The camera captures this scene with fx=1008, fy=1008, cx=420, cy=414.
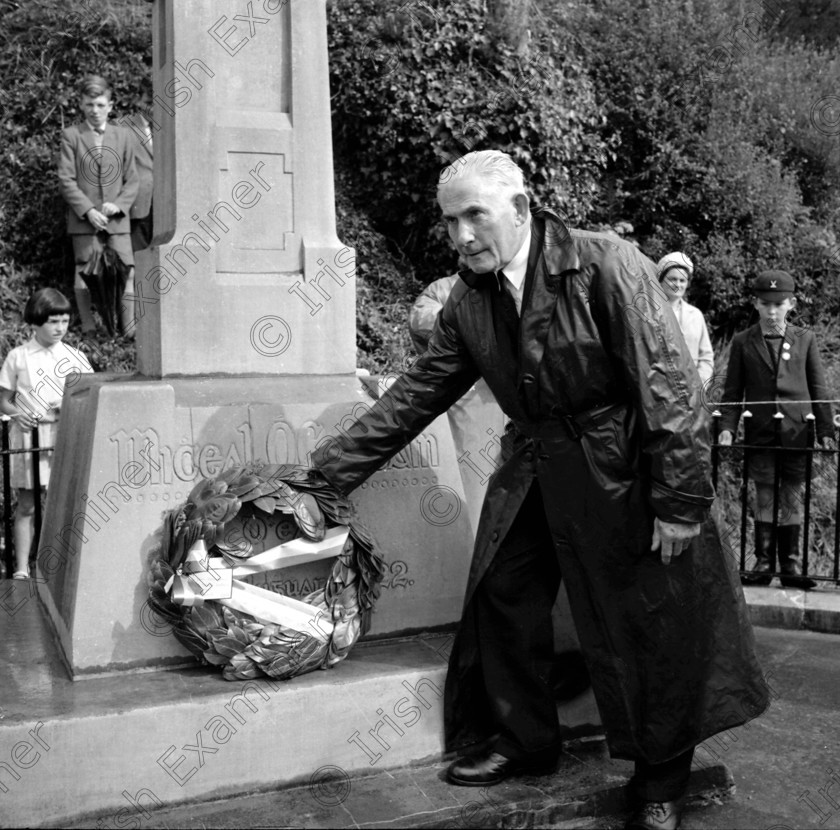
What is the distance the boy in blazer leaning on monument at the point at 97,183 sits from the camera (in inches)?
373

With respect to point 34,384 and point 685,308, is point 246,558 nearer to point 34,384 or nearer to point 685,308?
point 34,384

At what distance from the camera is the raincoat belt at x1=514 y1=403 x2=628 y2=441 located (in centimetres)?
322

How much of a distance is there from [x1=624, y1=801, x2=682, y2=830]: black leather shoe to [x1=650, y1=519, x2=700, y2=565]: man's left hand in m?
0.81

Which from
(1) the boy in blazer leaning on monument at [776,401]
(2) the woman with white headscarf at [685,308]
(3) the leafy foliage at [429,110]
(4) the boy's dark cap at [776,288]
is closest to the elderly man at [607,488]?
(1) the boy in blazer leaning on monument at [776,401]

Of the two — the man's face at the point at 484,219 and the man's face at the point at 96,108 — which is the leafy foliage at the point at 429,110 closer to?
the man's face at the point at 96,108

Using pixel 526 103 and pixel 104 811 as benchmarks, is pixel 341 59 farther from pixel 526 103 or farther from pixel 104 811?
pixel 104 811

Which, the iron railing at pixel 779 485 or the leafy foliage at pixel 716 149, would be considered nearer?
the iron railing at pixel 779 485

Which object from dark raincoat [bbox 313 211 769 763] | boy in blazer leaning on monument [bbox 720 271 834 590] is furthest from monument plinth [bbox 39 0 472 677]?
boy in blazer leaning on monument [bbox 720 271 834 590]

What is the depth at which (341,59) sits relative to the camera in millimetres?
11562

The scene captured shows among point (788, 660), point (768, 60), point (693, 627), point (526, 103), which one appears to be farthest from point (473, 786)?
point (768, 60)

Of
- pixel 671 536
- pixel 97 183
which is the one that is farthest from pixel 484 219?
pixel 97 183

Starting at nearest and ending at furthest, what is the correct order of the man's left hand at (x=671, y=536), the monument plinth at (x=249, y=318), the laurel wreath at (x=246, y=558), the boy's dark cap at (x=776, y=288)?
the man's left hand at (x=671, y=536), the laurel wreath at (x=246, y=558), the monument plinth at (x=249, y=318), the boy's dark cap at (x=776, y=288)

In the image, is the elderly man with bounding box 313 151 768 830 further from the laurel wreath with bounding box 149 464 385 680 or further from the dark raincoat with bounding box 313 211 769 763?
the laurel wreath with bounding box 149 464 385 680

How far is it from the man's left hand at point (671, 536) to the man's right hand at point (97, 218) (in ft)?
25.4
